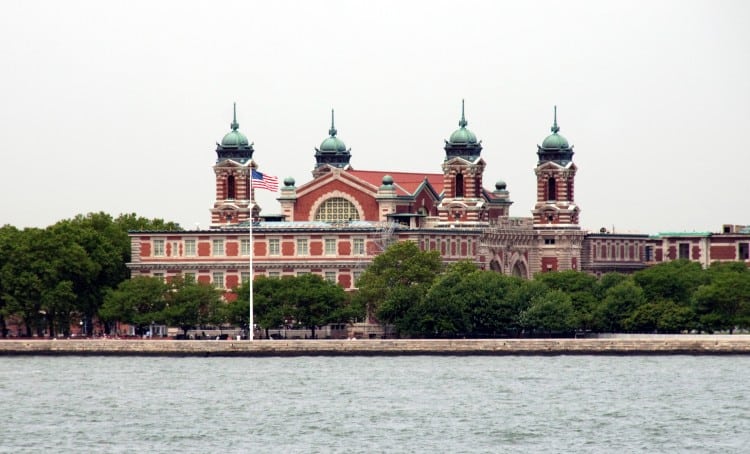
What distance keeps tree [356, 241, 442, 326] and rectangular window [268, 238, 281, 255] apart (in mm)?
9526

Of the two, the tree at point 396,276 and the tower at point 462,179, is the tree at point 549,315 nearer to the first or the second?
the tree at point 396,276

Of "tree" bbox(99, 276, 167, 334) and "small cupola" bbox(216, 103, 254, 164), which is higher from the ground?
"small cupola" bbox(216, 103, 254, 164)

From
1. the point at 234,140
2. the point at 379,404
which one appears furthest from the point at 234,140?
the point at 379,404

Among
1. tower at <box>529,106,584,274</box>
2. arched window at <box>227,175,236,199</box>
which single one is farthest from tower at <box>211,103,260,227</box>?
tower at <box>529,106,584,274</box>

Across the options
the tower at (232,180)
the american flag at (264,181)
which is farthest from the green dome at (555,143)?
the american flag at (264,181)

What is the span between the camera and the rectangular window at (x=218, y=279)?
6767 inches

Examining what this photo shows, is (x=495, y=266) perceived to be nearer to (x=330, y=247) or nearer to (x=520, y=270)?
(x=520, y=270)

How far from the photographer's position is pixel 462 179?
189m

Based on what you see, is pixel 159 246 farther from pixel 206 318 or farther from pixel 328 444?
pixel 328 444

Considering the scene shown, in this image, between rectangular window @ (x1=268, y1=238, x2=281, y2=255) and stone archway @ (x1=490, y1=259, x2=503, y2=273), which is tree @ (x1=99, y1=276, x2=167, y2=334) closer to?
rectangular window @ (x1=268, y1=238, x2=281, y2=255)

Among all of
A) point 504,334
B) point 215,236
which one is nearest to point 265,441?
point 504,334

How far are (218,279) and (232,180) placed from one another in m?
18.7

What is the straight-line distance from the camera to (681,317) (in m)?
155

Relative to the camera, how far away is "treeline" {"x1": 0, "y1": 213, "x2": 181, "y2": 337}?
6348 inches
